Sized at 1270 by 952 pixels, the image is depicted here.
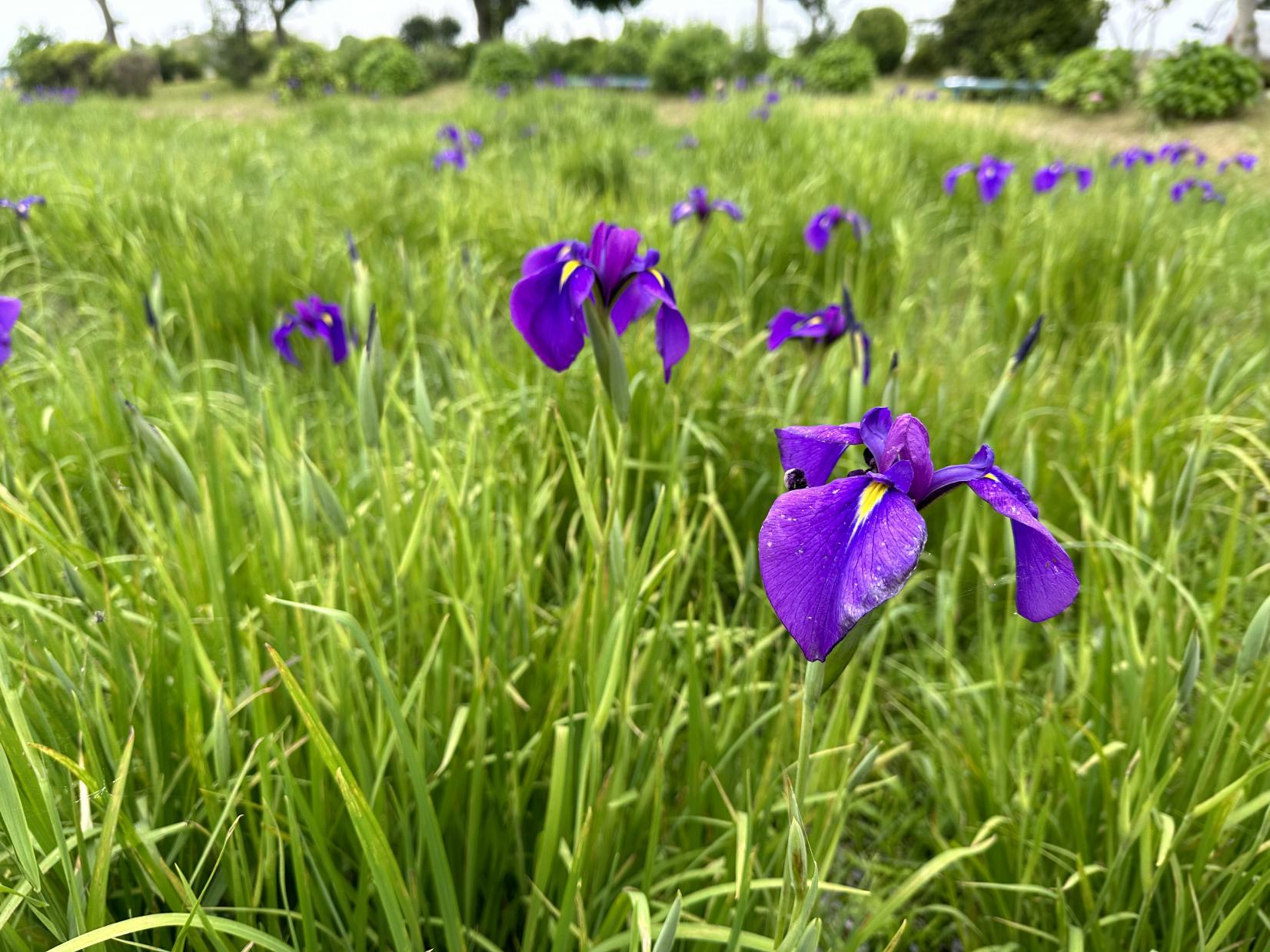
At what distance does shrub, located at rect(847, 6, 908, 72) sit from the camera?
2033 cm

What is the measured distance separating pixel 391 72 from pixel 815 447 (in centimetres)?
2189

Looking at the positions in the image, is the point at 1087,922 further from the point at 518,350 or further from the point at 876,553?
the point at 518,350

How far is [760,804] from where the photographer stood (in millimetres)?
1233

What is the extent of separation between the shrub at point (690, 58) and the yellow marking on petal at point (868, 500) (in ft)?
58.7

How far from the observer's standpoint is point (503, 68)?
16.4 m

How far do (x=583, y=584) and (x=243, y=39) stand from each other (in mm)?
31267

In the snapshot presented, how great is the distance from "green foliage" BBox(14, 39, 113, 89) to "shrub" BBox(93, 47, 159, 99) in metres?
0.51

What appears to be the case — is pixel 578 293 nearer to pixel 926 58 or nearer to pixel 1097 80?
pixel 1097 80

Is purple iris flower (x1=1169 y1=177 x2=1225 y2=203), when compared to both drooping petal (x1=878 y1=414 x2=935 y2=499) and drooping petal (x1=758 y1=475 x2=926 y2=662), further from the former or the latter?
drooping petal (x1=758 y1=475 x2=926 y2=662)

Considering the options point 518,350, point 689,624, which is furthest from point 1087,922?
point 518,350

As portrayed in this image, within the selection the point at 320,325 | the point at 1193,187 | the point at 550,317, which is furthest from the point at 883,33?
the point at 550,317

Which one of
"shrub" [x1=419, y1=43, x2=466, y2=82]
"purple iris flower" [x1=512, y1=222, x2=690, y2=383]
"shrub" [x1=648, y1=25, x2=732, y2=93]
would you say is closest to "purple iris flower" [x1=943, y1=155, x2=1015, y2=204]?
"purple iris flower" [x1=512, y1=222, x2=690, y2=383]

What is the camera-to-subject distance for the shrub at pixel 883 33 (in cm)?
2033

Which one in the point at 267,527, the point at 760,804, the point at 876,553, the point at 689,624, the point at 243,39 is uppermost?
the point at 243,39
